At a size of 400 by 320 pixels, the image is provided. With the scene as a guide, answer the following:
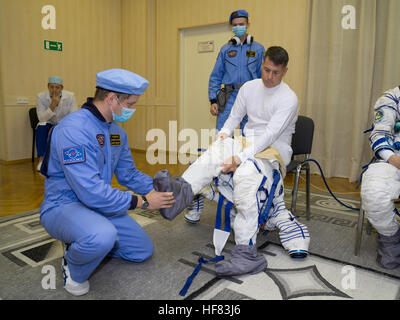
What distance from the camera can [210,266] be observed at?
1.74 m

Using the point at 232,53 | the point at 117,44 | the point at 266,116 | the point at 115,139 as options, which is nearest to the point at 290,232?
the point at 266,116

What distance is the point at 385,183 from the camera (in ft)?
5.58

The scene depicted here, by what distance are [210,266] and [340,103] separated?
2886 mm

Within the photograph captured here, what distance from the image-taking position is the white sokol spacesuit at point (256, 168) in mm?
1775

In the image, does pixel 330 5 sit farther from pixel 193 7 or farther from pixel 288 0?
pixel 193 7

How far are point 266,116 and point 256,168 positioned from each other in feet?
1.64

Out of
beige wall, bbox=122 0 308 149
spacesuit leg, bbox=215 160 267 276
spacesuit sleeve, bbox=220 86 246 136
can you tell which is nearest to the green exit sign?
beige wall, bbox=122 0 308 149

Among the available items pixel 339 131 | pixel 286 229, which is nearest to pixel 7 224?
pixel 286 229

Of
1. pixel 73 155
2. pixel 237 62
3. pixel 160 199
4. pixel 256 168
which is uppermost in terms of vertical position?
pixel 237 62

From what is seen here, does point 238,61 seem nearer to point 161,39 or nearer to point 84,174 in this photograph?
point 84,174

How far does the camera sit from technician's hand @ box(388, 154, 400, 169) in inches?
69.3

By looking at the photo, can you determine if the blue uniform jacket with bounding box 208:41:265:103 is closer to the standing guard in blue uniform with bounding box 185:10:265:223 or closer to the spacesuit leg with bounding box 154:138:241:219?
the standing guard in blue uniform with bounding box 185:10:265:223

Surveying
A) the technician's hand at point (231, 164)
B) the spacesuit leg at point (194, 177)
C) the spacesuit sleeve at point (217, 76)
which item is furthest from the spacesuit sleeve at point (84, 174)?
the spacesuit sleeve at point (217, 76)

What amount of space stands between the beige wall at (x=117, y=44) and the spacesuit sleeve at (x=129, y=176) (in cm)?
284
